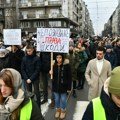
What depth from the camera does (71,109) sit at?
27.4 feet

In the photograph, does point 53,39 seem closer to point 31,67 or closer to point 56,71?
point 31,67

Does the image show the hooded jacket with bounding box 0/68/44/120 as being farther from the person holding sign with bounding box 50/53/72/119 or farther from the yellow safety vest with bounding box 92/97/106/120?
the person holding sign with bounding box 50/53/72/119

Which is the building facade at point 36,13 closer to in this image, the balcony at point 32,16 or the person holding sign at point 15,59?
the balcony at point 32,16

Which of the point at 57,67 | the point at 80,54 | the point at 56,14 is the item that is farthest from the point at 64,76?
the point at 56,14

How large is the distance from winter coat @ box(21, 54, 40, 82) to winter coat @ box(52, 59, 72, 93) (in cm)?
58

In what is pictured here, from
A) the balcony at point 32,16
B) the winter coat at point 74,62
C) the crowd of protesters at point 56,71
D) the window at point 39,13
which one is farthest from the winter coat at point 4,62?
the window at point 39,13

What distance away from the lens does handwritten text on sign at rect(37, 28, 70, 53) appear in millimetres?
8137

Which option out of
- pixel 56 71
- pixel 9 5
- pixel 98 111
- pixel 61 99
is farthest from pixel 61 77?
pixel 9 5

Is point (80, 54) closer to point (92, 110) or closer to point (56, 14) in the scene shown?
point (92, 110)

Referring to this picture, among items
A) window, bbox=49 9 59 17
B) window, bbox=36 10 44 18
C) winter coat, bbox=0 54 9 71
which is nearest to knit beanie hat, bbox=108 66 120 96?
winter coat, bbox=0 54 9 71

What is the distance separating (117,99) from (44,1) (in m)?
66.2

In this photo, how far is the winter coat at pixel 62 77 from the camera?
722cm

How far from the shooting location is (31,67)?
7.78 m

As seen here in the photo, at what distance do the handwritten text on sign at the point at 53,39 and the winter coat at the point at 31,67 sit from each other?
593 millimetres
